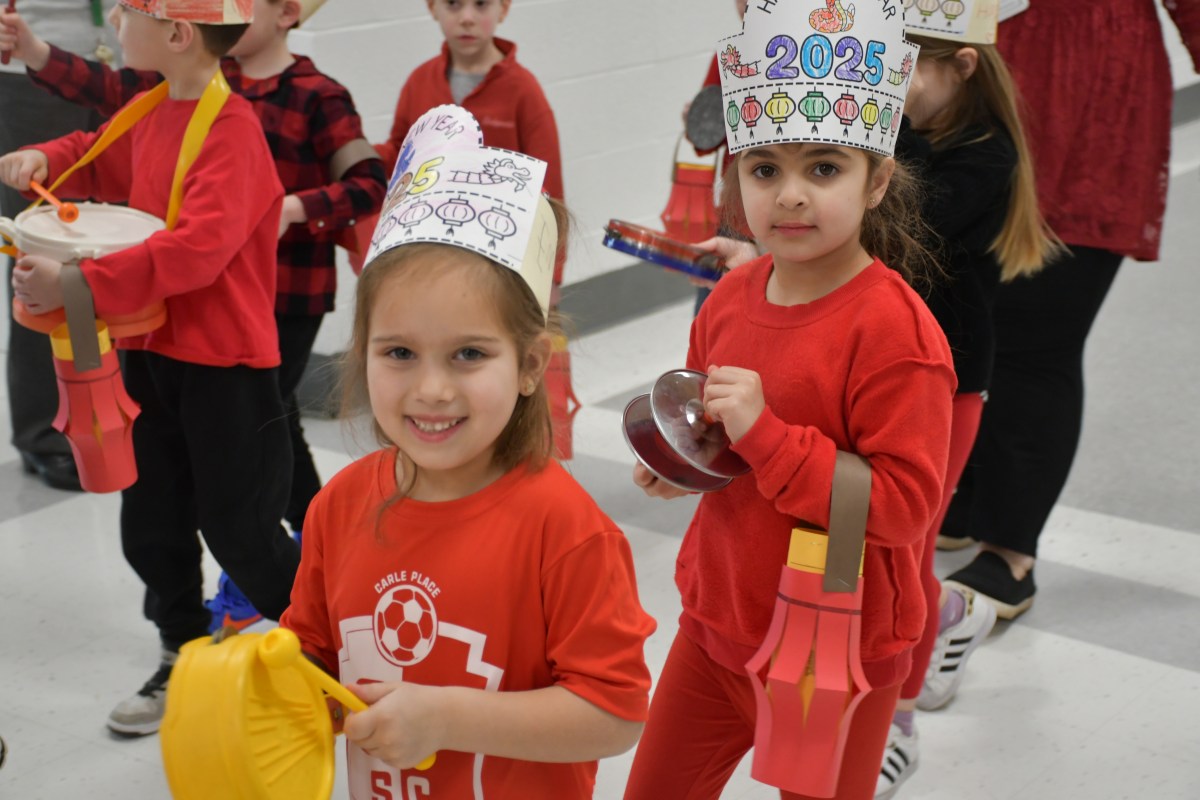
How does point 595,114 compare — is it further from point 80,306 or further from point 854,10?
point 854,10

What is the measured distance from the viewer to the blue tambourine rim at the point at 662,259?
6.82 ft

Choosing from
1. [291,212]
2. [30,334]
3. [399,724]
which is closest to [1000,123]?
[291,212]

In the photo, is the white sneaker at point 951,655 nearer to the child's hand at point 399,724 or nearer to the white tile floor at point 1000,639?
the white tile floor at point 1000,639

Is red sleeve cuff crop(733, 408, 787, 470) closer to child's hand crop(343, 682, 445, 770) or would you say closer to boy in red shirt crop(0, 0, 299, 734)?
child's hand crop(343, 682, 445, 770)

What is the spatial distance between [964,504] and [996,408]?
12.9 inches

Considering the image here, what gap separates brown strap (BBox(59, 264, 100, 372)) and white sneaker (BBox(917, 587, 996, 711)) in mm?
1533

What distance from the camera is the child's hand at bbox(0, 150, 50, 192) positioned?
226 centimetres

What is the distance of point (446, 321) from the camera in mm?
1203

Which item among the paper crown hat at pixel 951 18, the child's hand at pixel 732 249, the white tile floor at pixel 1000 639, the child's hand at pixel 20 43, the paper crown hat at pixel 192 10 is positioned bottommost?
the white tile floor at pixel 1000 639

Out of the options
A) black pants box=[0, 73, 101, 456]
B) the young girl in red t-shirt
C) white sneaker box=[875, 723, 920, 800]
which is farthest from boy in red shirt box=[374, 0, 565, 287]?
the young girl in red t-shirt

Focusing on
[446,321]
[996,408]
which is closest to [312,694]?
[446,321]

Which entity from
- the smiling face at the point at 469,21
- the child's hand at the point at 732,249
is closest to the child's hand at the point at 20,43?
the smiling face at the point at 469,21

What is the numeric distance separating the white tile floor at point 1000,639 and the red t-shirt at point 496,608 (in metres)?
1.03

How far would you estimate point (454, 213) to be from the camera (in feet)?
4.03
